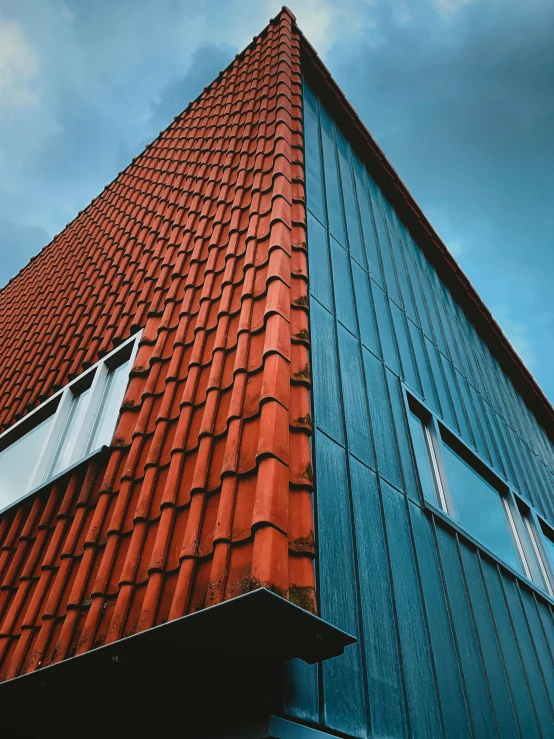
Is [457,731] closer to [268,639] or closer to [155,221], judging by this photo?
[268,639]

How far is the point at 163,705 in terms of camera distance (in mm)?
2666

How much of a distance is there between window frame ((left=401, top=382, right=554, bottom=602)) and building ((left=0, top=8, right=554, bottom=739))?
32mm

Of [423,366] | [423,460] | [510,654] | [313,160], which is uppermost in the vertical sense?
[313,160]

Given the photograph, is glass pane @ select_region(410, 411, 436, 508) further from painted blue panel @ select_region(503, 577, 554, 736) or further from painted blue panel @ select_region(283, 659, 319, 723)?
painted blue panel @ select_region(283, 659, 319, 723)

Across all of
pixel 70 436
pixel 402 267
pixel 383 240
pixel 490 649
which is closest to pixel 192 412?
pixel 70 436

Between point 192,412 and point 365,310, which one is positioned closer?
point 192,412

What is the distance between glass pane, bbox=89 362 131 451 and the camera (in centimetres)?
452

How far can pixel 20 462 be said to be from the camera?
575 cm

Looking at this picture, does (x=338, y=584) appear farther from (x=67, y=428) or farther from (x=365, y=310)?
(x=67, y=428)

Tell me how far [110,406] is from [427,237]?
615cm

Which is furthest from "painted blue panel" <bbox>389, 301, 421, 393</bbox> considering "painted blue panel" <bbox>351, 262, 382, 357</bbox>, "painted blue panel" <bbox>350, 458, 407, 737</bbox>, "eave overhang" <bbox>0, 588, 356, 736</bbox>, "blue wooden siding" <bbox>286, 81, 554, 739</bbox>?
"eave overhang" <bbox>0, 588, 356, 736</bbox>

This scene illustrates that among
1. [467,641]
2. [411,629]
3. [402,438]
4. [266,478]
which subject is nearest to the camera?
[266,478]

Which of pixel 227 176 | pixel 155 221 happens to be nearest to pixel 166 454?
pixel 227 176

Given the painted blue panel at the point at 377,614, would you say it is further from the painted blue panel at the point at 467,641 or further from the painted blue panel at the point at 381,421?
the painted blue panel at the point at 467,641
